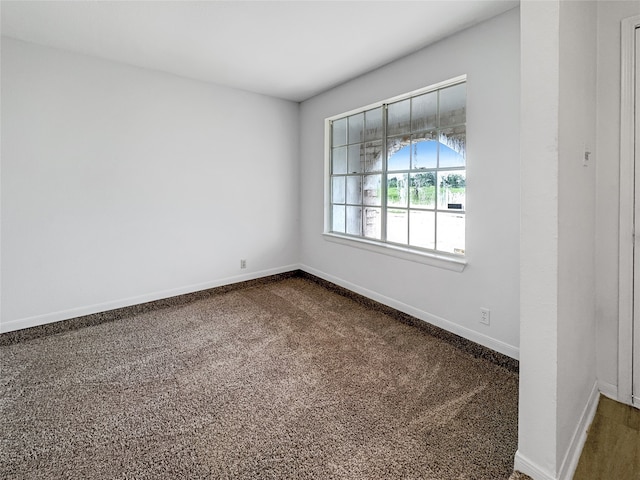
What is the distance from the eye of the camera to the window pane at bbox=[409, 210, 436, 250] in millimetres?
3107

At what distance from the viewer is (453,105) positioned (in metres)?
2.84

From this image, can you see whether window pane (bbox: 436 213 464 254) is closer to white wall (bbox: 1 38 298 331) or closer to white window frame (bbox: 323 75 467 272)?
white window frame (bbox: 323 75 467 272)

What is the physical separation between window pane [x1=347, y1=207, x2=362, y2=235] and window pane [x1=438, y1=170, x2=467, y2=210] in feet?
3.96

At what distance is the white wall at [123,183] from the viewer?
291 cm

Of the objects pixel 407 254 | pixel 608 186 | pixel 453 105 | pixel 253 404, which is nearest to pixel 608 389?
pixel 608 186

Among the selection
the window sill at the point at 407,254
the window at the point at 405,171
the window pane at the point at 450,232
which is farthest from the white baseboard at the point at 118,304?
the window pane at the point at 450,232

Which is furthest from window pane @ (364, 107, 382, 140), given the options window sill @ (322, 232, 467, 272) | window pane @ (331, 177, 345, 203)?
window sill @ (322, 232, 467, 272)

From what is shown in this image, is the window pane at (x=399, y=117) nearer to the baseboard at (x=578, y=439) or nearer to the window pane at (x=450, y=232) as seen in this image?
the window pane at (x=450, y=232)

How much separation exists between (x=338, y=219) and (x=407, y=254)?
1.41m

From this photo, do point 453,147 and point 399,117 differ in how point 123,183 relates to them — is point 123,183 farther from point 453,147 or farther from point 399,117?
point 453,147

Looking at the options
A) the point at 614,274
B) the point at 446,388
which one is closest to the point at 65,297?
the point at 446,388

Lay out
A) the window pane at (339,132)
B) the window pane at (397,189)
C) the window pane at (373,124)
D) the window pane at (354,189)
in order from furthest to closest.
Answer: the window pane at (339,132)
the window pane at (354,189)
the window pane at (373,124)
the window pane at (397,189)

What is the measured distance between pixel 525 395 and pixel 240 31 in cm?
318

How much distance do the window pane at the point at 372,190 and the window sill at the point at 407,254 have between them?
484 mm
